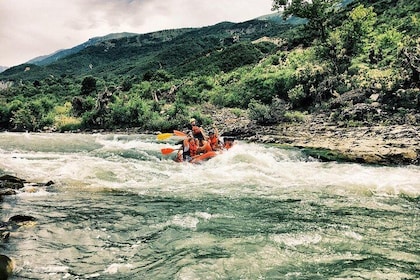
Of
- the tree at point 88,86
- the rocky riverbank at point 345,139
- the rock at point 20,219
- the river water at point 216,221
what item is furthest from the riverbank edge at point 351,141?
the tree at point 88,86

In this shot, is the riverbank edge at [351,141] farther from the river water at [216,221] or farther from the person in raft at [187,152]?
the person in raft at [187,152]

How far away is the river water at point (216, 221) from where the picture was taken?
525 cm

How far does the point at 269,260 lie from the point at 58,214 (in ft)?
14.6

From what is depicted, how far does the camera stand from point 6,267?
4914 mm

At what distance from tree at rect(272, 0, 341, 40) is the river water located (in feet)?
70.4

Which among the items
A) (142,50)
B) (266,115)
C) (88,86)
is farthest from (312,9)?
(142,50)

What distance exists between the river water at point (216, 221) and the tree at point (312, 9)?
70.4 feet

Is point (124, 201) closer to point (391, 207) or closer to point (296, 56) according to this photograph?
point (391, 207)

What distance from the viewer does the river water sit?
5.25 m

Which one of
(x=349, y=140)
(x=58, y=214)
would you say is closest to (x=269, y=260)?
(x=58, y=214)

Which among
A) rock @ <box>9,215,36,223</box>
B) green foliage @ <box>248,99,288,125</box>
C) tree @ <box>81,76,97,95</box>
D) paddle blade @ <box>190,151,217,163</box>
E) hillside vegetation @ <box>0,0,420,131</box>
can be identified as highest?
tree @ <box>81,76,97,95</box>

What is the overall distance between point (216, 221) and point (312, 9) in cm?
2760

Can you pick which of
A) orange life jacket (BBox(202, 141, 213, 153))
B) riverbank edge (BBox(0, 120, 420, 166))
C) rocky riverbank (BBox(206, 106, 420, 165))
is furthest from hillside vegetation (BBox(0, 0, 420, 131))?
orange life jacket (BBox(202, 141, 213, 153))

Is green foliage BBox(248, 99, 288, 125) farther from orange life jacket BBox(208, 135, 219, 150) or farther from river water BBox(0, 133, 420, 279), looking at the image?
river water BBox(0, 133, 420, 279)
